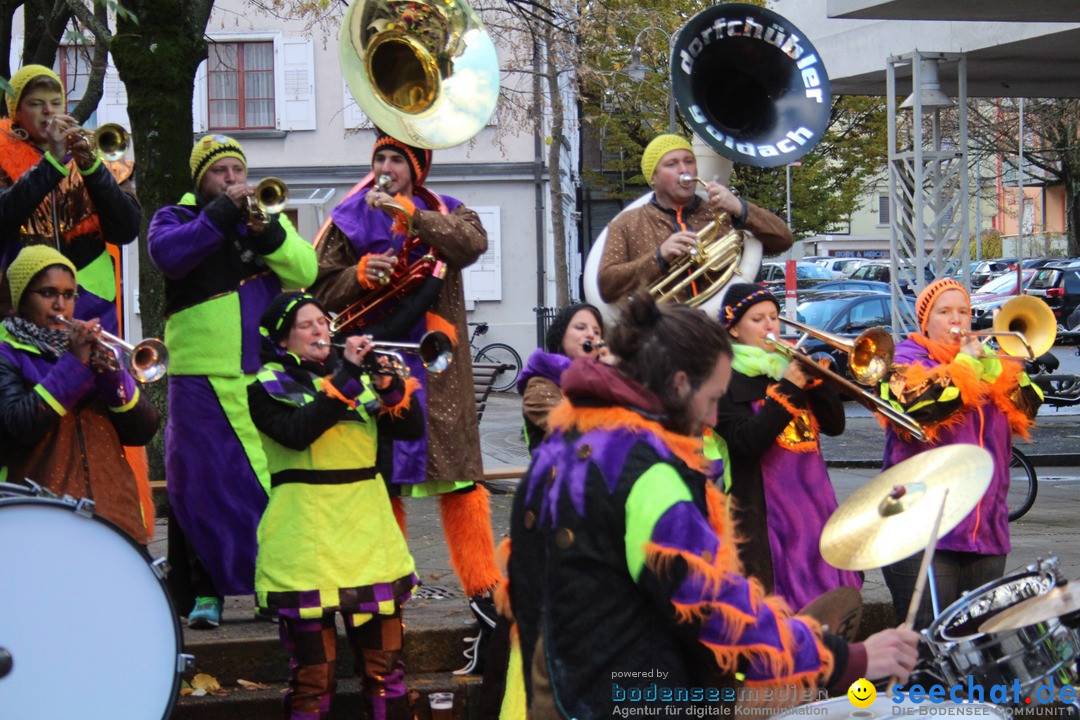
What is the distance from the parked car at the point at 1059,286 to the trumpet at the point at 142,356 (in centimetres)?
2507

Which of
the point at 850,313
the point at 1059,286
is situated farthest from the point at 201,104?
the point at 1059,286

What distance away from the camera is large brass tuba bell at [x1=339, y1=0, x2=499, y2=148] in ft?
19.1

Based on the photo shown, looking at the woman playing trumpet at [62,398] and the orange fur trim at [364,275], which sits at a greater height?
the orange fur trim at [364,275]

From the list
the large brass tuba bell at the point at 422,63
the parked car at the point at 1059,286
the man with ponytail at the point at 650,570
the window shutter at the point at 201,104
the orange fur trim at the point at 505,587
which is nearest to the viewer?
the man with ponytail at the point at 650,570

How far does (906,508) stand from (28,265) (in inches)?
110

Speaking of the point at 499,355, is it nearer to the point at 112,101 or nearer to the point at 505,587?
the point at 112,101

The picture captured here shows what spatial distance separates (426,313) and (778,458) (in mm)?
1516

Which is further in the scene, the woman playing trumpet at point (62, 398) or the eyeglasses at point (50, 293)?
the eyeglasses at point (50, 293)

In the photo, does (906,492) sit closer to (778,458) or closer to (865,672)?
(865,672)

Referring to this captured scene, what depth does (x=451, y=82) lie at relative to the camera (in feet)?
19.8

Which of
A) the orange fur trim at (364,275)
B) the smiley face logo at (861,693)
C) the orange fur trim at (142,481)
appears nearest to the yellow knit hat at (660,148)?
the orange fur trim at (364,275)

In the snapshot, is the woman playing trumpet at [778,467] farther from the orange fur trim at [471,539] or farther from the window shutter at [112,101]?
the window shutter at [112,101]

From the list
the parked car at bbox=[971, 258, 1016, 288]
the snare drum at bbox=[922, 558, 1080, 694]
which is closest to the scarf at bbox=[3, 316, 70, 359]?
the snare drum at bbox=[922, 558, 1080, 694]

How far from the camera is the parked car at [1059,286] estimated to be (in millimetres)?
27641
